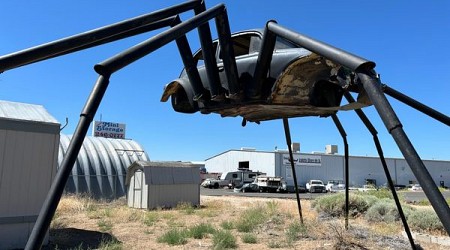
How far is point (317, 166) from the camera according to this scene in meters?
66.5

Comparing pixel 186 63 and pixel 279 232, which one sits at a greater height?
pixel 186 63

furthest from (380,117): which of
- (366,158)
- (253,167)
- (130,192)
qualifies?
(366,158)

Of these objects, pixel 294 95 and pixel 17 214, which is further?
pixel 17 214

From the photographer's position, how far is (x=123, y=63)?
3.87 metres

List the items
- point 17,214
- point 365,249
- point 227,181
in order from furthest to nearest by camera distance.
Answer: point 227,181, point 17,214, point 365,249

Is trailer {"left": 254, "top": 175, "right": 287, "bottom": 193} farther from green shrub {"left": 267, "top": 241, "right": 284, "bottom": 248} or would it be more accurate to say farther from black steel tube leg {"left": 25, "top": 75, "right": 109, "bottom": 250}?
black steel tube leg {"left": 25, "top": 75, "right": 109, "bottom": 250}

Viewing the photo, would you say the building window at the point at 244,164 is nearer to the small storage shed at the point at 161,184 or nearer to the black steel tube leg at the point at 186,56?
the small storage shed at the point at 161,184

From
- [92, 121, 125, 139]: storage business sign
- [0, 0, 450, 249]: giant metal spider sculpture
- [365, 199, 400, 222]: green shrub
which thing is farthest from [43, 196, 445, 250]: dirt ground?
[92, 121, 125, 139]: storage business sign

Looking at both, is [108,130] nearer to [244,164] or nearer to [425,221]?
[244,164]

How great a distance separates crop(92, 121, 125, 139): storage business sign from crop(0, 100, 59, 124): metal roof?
52.2m

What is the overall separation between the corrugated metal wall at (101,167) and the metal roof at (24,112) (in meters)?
15.9

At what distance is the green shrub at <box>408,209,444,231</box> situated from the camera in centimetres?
1492

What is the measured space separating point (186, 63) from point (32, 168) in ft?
27.5

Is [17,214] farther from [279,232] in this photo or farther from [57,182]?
[57,182]
